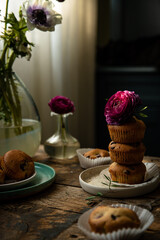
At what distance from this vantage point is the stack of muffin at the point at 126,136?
0.87m

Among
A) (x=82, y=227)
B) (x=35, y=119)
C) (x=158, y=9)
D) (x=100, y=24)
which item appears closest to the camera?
(x=82, y=227)

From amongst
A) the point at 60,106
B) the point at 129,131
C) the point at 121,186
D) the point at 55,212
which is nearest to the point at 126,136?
the point at 129,131

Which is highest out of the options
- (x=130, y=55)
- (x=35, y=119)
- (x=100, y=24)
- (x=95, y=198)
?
(x=100, y=24)

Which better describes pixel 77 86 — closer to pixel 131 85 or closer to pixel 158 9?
pixel 131 85

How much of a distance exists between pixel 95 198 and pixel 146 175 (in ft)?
0.56

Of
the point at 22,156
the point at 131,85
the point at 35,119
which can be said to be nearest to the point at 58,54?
the point at 131,85

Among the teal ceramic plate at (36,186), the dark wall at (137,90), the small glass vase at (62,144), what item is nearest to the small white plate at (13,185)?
the teal ceramic plate at (36,186)

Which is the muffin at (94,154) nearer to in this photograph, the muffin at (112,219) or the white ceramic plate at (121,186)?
the white ceramic plate at (121,186)

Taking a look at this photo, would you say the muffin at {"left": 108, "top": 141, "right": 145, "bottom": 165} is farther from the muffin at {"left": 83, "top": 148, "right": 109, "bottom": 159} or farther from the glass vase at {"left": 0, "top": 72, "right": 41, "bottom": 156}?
the glass vase at {"left": 0, "top": 72, "right": 41, "bottom": 156}

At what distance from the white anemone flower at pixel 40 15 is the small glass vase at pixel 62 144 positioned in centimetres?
34

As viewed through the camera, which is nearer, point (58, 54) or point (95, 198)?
point (95, 198)

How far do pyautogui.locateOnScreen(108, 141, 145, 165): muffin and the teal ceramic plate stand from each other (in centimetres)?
20

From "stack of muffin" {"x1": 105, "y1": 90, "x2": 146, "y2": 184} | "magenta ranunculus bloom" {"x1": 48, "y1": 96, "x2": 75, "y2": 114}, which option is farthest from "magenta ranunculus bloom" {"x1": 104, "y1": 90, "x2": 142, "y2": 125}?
"magenta ranunculus bloom" {"x1": 48, "y1": 96, "x2": 75, "y2": 114}

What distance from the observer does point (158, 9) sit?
2.86m
